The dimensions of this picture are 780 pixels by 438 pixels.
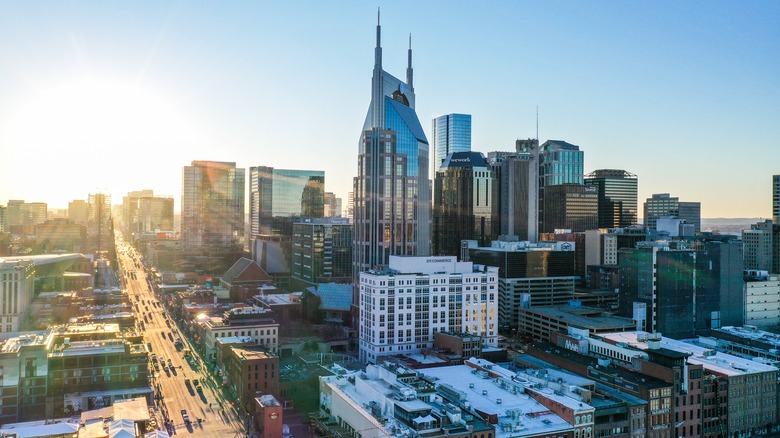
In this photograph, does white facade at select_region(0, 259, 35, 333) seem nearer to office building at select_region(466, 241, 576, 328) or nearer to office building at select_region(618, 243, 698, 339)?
office building at select_region(466, 241, 576, 328)

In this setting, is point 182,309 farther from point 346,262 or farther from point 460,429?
point 460,429

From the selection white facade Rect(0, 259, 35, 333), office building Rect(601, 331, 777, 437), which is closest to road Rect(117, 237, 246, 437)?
white facade Rect(0, 259, 35, 333)

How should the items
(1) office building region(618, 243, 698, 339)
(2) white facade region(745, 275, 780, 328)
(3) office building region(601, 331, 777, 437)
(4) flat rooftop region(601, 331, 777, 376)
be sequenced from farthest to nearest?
(2) white facade region(745, 275, 780, 328), (1) office building region(618, 243, 698, 339), (4) flat rooftop region(601, 331, 777, 376), (3) office building region(601, 331, 777, 437)

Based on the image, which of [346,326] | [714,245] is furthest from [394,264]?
[714,245]

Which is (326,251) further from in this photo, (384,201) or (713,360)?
(713,360)

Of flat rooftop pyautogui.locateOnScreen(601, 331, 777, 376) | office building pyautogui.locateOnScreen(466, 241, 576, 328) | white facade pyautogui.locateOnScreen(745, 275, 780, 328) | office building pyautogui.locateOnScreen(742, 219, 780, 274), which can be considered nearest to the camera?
flat rooftop pyautogui.locateOnScreen(601, 331, 777, 376)

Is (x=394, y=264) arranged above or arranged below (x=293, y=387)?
above
